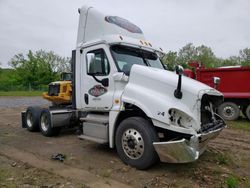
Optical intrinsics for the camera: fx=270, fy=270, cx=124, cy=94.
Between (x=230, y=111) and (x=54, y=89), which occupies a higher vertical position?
(x=54, y=89)

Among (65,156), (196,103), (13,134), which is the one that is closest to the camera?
(196,103)

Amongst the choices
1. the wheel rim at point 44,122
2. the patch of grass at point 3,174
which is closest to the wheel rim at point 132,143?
the patch of grass at point 3,174

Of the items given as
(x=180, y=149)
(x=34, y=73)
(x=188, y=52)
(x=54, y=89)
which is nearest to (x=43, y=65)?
(x=34, y=73)

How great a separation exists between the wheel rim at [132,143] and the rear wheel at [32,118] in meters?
4.30

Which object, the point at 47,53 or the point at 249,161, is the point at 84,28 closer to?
the point at 249,161

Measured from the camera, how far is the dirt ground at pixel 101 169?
14.3 feet

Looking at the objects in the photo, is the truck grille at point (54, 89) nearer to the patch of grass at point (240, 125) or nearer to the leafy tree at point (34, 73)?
the patch of grass at point (240, 125)

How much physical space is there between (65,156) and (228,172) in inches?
129

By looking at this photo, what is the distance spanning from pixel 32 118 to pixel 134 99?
486 cm

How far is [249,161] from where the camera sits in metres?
5.54

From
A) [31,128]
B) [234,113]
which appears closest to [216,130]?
[31,128]

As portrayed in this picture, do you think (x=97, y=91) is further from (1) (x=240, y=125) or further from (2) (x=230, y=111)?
(2) (x=230, y=111)

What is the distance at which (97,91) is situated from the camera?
598 cm

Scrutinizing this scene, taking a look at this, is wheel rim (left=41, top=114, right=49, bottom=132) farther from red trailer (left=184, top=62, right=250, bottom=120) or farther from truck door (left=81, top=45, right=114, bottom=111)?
red trailer (left=184, top=62, right=250, bottom=120)
